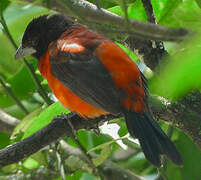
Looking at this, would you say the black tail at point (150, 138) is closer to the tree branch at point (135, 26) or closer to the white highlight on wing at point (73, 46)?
the white highlight on wing at point (73, 46)

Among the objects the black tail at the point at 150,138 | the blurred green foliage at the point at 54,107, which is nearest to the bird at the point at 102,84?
the black tail at the point at 150,138

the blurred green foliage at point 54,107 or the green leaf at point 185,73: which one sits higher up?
the green leaf at point 185,73

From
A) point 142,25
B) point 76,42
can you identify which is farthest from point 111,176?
point 142,25

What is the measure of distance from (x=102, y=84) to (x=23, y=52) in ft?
3.52

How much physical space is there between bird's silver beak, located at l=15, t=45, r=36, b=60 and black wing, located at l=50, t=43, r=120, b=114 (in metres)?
0.38

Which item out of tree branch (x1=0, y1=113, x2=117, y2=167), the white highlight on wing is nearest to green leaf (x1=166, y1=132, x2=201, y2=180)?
tree branch (x1=0, y1=113, x2=117, y2=167)

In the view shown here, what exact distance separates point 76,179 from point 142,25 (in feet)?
8.22

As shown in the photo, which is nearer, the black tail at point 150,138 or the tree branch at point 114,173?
the black tail at point 150,138

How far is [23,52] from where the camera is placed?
3.42 meters

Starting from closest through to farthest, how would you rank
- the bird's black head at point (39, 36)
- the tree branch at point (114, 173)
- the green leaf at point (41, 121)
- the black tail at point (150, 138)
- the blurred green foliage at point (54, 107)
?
1. the black tail at point (150, 138)
2. the blurred green foliage at point (54, 107)
3. the green leaf at point (41, 121)
4. the tree branch at point (114, 173)
5. the bird's black head at point (39, 36)

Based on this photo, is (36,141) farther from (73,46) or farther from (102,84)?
(73,46)

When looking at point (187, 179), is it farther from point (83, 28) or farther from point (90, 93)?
point (83, 28)

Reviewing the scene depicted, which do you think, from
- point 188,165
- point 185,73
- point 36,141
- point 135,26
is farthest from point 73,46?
point 185,73

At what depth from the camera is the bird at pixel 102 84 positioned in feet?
7.88
